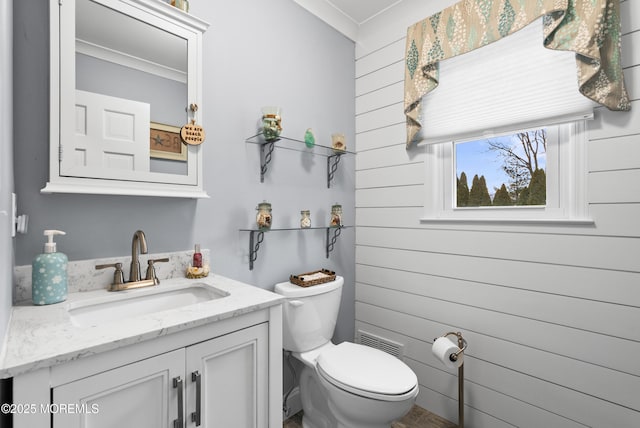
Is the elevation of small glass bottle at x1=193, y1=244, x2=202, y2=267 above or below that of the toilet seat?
above

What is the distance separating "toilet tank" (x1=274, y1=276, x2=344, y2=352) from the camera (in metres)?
1.59

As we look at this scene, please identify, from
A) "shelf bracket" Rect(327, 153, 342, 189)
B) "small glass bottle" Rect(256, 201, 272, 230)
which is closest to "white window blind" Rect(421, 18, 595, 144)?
"shelf bracket" Rect(327, 153, 342, 189)

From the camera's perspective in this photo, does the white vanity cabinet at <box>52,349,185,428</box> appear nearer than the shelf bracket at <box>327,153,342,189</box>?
Yes

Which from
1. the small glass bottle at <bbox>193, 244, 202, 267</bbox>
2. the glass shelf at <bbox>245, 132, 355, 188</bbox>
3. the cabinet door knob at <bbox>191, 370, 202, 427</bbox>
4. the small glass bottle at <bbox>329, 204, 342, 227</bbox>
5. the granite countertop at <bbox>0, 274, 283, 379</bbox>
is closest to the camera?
the granite countertop at <bbox>0, 274, 283, 379</bbox>

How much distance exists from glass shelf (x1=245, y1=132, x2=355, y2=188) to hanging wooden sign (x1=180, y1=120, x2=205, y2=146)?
0.29 m

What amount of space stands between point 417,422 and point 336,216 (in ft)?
4.27

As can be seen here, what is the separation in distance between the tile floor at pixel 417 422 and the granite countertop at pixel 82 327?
1.10m

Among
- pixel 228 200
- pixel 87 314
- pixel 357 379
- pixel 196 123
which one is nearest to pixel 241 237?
pixel 228 200

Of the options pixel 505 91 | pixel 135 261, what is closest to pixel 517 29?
pixel 505 91

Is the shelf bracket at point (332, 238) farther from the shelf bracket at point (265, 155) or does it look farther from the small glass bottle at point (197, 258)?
the small glass bottle at point (197, 258)

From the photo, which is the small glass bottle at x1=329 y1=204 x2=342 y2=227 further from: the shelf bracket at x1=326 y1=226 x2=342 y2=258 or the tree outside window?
the tree outside window

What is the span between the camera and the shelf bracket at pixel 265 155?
5.52 feet

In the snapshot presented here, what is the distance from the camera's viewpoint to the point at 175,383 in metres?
0.85

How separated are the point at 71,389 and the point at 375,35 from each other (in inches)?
94.2
